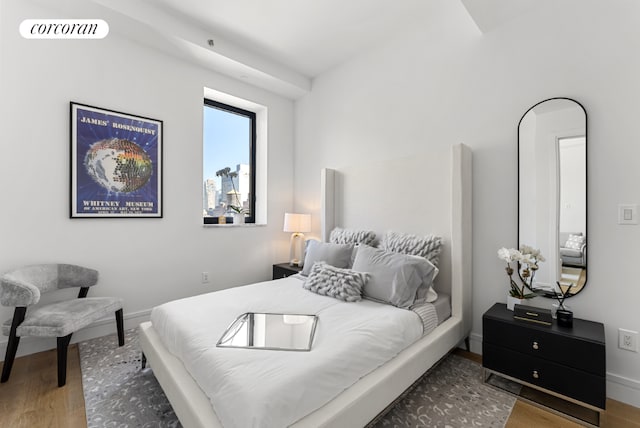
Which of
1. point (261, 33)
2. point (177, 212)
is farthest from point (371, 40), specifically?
point (177, 212)

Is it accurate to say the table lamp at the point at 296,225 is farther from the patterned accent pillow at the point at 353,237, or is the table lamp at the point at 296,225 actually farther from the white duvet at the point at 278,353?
the white duvet at the point at 278,353

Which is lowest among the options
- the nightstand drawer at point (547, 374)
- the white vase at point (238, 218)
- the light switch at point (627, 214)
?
the nightstand drawer at point (547, 374)

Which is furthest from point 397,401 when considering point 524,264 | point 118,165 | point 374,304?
point 118,165

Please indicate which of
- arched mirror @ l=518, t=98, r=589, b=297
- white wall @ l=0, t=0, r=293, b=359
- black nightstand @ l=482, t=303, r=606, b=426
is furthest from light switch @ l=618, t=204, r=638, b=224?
white wall @ l=0, t=0, r=293, b=359

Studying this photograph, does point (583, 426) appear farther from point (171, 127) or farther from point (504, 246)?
point (171, 127)

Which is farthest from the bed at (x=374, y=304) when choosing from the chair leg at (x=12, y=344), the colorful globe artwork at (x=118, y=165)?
the colorful globe artwork at (x=118, y=165)

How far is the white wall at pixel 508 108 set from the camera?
1.81 m

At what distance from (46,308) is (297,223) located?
2.34 m

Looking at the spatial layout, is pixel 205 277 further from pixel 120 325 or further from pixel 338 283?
pixel 338 283

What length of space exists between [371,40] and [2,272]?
376cm

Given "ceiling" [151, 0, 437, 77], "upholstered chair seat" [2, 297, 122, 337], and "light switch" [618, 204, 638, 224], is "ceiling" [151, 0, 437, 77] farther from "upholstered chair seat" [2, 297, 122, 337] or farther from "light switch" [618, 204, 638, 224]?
"upholstered chair seat" [2, 297, 122, 337]

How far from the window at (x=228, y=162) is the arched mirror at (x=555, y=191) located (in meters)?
3.01

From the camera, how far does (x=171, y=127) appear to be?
304cm

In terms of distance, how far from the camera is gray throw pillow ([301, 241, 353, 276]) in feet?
8.62
